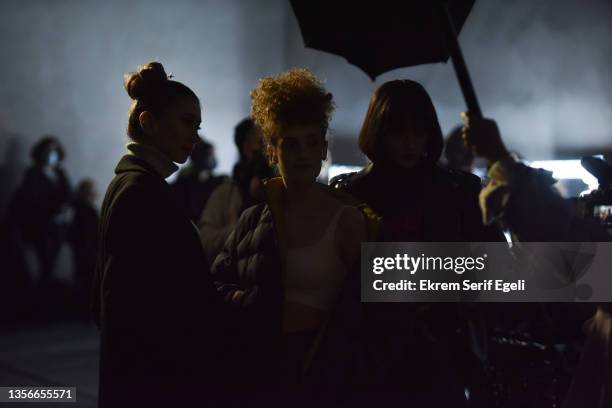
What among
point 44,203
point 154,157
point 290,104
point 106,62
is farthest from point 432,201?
point 106,62

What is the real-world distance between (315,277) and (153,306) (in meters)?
0.42

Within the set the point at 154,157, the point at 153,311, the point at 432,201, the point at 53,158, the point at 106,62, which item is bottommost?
the point at 153,311

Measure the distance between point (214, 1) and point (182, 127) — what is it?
8660mm

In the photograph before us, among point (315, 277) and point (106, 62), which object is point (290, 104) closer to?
point (315, 277)

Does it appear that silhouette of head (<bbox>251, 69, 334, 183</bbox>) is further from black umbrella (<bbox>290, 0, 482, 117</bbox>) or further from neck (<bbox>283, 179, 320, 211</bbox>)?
black umbrella (<bbox>290, 0, 482, 117</bbox>)

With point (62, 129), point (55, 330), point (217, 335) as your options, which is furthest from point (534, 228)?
point (62, 129)

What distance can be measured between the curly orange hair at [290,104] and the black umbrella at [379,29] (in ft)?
0.66

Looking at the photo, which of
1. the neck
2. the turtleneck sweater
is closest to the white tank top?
the neck

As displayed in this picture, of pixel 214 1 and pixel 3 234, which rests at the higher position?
pixel 214 1

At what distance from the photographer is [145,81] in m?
1.97

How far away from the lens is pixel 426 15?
5.94 feet

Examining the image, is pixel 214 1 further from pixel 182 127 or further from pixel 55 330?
pixel 182 127

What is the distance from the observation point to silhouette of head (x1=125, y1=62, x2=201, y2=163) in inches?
76.7

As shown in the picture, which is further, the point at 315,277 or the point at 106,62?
the point at 106,62
